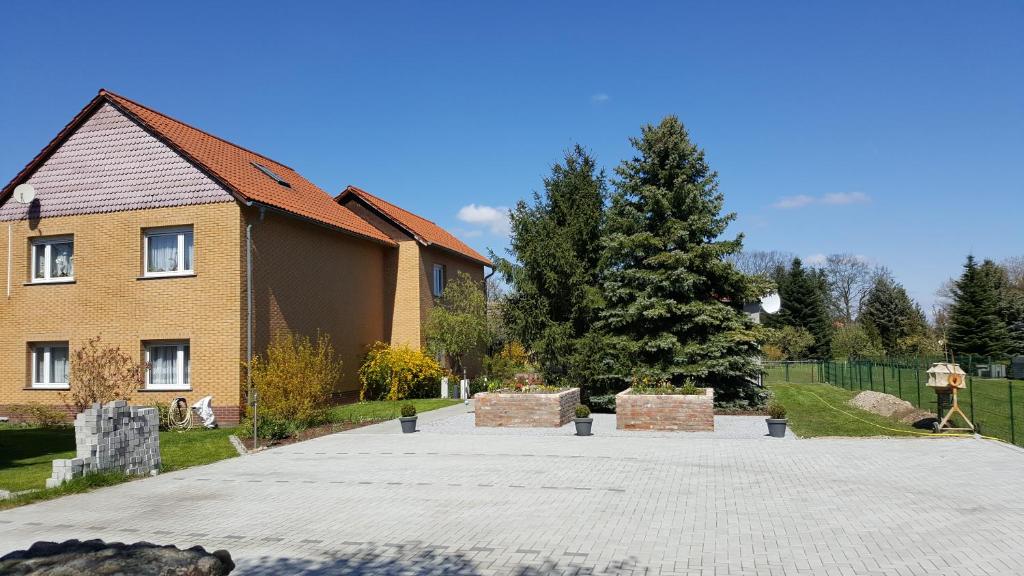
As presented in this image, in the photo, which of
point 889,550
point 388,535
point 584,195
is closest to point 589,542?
point 388,535

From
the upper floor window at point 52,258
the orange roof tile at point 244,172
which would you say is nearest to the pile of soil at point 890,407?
the orange roof tile at point 244,172

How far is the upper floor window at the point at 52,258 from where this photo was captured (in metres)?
21.7

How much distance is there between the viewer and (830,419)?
1916 centimetres

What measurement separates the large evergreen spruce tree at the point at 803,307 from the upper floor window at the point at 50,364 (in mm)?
56176

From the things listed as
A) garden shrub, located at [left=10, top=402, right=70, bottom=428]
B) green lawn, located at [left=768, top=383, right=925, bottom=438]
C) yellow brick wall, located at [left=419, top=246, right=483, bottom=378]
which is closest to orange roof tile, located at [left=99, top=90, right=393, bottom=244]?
yellow brick wall, located at [left=419, top=246, right=483, bottom=378]

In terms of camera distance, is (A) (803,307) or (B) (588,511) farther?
(A) (803,307)

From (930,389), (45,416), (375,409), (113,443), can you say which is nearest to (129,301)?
(45,416)

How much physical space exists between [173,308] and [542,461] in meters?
12.6

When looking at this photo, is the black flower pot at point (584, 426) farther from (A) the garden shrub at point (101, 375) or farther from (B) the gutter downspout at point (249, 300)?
(A) the garden shrub at point (101, 375)

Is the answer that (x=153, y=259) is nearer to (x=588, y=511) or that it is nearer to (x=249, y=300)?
(x=249, y=300)

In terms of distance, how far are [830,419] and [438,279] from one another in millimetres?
16785

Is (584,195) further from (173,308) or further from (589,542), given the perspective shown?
(589,542)

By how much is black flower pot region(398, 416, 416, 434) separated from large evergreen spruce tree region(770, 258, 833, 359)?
53416 mm

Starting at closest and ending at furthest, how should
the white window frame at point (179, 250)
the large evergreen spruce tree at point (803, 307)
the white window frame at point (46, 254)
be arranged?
the white window frame at point (179, 250), the white window frame at point (46, 254), the large evergreen spruce tree at point (803, 307)
